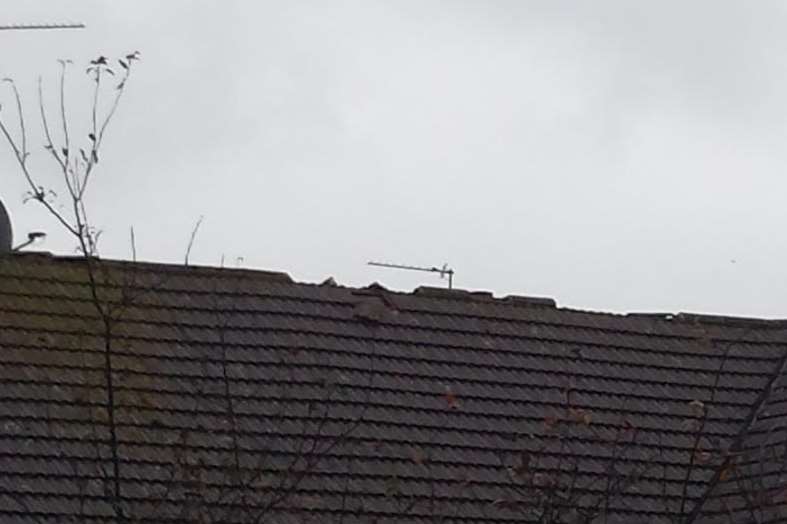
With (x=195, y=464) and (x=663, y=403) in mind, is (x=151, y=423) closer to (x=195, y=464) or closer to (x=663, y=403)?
(x=195, y=464)

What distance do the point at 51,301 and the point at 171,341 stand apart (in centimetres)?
86

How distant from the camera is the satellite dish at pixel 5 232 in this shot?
15.2 m

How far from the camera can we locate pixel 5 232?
605 inches

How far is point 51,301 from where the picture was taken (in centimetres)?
1405

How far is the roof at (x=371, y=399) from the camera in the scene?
1245 cm

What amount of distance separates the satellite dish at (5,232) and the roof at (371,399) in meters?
0.92

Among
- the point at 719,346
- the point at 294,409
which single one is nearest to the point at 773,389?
the point at 719,346

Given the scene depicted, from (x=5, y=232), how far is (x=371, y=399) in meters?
3.25

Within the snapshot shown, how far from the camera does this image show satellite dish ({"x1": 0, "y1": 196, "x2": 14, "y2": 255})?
50.0 feet

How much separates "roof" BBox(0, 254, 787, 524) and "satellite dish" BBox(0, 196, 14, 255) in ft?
3.01

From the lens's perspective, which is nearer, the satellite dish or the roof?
the roof

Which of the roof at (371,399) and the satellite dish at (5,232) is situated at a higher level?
the satellite dish at (5,232)

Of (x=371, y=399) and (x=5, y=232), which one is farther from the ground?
(x=5, y=232)

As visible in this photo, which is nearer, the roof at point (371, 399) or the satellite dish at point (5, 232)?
the roof at point (371, 399)
